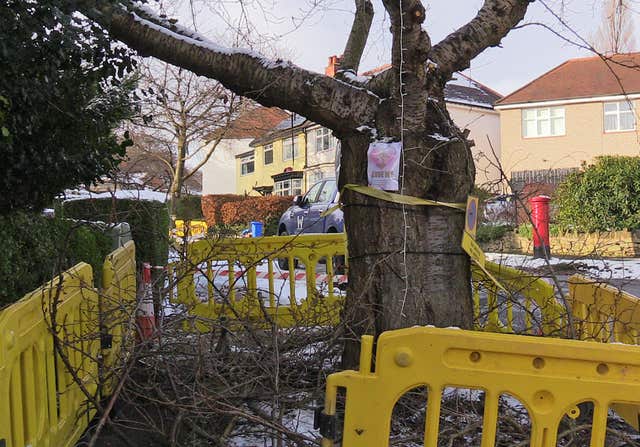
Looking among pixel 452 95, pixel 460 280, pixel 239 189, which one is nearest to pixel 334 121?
pixel 460 280

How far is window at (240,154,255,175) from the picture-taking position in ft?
150

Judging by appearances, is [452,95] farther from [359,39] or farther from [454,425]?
[454,425]

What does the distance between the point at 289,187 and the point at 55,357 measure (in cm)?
3418

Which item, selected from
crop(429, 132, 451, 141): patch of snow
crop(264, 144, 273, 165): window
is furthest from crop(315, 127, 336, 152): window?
crop(429, 132, 451, 141): patch of snow

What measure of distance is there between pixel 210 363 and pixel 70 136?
1.79 m

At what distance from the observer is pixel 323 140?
33.1 metres

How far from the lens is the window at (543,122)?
85.1 ft

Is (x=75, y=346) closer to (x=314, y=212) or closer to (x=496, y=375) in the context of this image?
(x=496, y=375)

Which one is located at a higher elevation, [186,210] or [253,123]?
[253,123]

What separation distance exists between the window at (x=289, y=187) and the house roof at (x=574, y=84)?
13.4 metres

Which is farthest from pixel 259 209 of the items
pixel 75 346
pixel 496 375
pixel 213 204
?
pixel 496 375

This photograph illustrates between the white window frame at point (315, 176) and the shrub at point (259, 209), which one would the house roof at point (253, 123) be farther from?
the white window frame at point (315, 176)

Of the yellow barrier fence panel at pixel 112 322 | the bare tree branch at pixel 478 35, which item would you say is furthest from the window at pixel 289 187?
the yellow barrier fence panel at pixel 112 322

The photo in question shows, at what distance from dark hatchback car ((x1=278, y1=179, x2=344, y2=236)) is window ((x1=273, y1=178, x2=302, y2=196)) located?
2104cm
